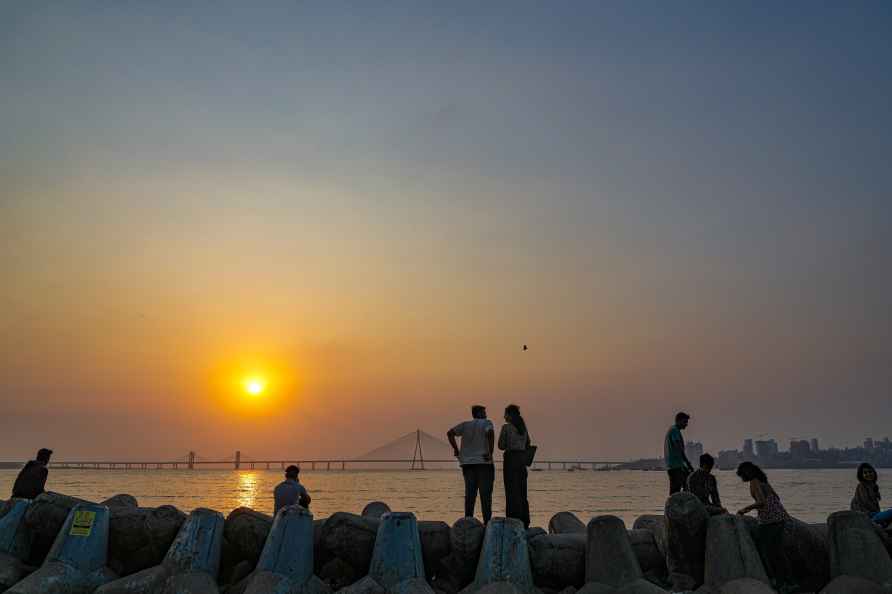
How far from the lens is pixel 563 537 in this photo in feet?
27.8

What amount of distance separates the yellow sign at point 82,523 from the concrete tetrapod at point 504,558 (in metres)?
3.91

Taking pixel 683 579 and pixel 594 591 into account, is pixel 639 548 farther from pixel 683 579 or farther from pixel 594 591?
pixel 594 591

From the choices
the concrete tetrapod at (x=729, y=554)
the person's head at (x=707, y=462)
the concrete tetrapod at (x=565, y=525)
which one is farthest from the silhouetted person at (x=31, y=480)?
the person's head at (x=707, y=462)

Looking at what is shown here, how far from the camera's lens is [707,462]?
10523mm

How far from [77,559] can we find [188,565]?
1.14 m

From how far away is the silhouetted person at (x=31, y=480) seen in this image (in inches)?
414

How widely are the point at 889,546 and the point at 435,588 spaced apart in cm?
477

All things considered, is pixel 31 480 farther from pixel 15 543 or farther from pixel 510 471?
pixel 510 471

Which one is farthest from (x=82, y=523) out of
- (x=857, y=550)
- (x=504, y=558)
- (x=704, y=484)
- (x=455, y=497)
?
(x=455, y=497)

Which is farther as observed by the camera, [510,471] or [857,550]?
[510,471]

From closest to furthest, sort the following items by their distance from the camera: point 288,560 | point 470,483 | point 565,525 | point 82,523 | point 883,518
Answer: point 288,560 → point 82,523 → point 883,518 → point 565,525 → point 470,483

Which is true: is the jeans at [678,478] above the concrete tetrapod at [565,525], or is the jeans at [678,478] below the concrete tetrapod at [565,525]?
above

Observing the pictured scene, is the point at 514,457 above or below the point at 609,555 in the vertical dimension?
above

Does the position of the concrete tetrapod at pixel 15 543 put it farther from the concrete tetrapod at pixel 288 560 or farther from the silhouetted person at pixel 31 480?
the concrete tetrapod at pixel 288 560
